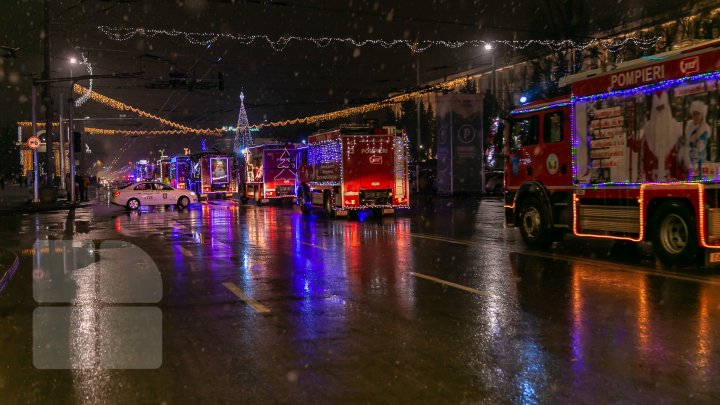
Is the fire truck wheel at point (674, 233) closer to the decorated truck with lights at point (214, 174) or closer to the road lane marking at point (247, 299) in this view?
the road lane marking at point (247, 299)

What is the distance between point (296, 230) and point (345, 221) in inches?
155

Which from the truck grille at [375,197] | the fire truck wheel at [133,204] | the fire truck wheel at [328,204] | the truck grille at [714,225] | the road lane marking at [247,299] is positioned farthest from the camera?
the fire truck wheel at [133,204]

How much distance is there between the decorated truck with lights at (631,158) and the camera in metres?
10.6

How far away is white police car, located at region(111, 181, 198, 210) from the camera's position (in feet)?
112

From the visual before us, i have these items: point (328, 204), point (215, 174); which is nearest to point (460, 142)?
point (215, 174)

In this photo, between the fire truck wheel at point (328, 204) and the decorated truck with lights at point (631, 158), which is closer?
the decorated truck with lights at point (631, 158)

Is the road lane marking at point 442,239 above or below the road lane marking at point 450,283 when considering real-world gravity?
above

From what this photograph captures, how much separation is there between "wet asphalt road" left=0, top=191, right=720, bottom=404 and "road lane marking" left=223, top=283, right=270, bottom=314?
0.20ft

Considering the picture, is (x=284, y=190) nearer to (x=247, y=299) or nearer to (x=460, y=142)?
(x=460, y=142)

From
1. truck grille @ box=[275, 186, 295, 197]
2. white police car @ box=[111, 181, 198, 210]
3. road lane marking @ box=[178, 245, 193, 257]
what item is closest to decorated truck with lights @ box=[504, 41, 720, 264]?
road lane marking @ box=[178, 245, 193, 257]

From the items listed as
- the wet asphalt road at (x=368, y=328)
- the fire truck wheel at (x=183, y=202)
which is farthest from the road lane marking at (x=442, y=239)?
the fire truck wheel at (x=183, y=202)

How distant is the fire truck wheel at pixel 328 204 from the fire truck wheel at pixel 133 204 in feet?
Result: 43.3

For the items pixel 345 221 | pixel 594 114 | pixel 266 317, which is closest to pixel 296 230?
pixel 345 221

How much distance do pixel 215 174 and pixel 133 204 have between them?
12180 mm
